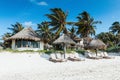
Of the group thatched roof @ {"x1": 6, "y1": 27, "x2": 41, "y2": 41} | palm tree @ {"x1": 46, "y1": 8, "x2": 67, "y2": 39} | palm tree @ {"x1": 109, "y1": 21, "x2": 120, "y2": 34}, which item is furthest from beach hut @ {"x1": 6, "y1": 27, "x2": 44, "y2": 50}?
palm tree @ {"x1": 109, "y1": 21, "x2": 120, "y2": 34}

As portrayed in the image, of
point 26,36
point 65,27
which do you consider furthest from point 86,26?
point 26,36

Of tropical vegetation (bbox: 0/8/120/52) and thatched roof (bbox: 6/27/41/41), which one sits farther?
tropical vegetation (bbox: 0/8/120/52)

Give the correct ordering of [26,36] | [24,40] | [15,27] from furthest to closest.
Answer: [15,27], [24,40], [26,36]

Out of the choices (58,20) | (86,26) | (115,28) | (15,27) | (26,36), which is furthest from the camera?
(115,28)

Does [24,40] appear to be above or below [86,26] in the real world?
below

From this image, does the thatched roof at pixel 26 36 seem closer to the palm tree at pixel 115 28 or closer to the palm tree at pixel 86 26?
the palm tree at pixel 86 26

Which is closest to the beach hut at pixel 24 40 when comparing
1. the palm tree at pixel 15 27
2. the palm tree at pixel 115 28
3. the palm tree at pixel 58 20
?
the palm tree at pixel 58 20

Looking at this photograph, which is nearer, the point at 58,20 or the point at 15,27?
the point at 58,20

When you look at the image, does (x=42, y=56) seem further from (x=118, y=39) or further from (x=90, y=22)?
(x=118, y=39)

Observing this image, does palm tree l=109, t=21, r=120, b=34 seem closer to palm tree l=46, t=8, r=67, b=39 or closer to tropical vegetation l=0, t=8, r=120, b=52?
A: tropical vegetation l=0, t=8, r=120, b=52

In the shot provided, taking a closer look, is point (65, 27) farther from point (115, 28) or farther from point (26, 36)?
point (115, 28)

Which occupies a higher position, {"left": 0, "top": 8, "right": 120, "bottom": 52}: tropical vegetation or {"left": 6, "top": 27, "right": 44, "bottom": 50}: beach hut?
{"left": 0, "top": 8, "right": 120, "bottom": 52}: tropical vegetation

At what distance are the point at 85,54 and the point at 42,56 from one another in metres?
7.11

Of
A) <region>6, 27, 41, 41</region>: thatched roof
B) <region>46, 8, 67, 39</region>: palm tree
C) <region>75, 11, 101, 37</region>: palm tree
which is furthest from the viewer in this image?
<region>75, 11, 101, 37</region>: palm tree
